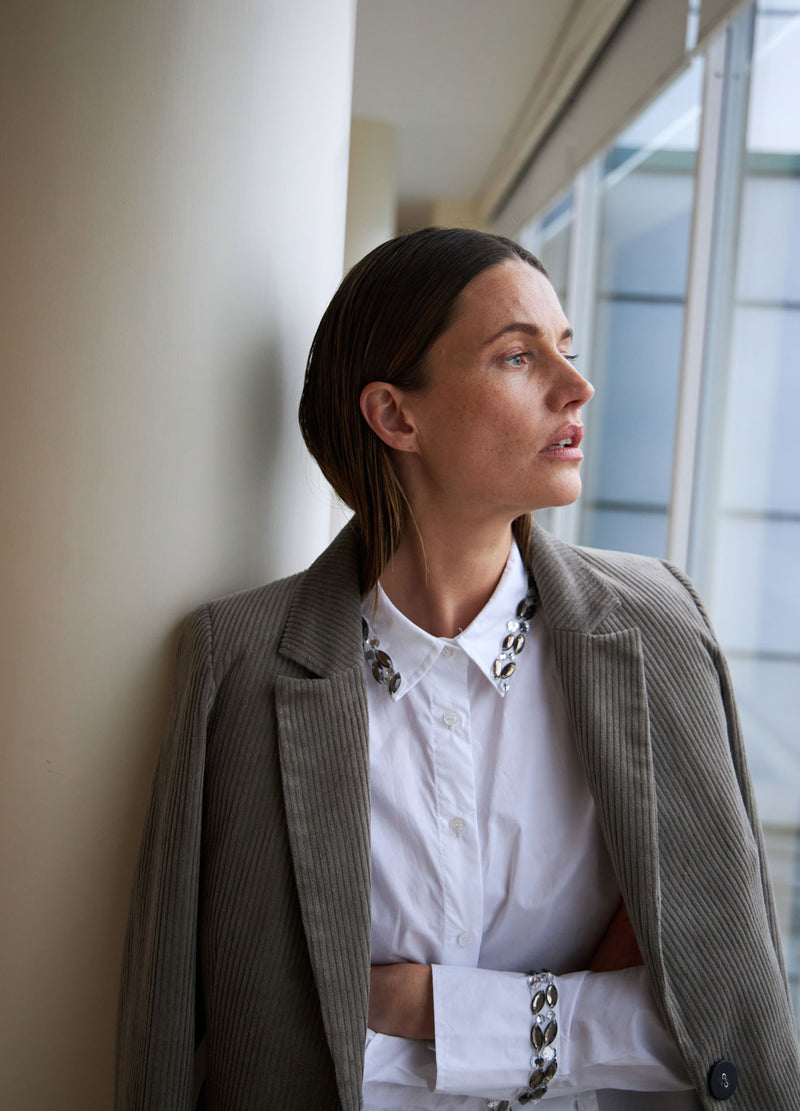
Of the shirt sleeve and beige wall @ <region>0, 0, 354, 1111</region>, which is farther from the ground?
beige wall @ <region>0, 0, 354, 1111</region>

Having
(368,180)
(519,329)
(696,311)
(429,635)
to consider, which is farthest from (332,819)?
(368,180)

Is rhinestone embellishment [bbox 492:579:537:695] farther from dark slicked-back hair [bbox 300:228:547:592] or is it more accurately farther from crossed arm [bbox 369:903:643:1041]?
crossed arm [bbox 369:903:643:1041]

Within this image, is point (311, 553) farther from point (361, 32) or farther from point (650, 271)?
point (361, 32)

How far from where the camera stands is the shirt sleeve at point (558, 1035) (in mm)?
1128

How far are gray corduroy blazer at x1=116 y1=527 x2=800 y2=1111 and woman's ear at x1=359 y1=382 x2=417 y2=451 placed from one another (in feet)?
0.89

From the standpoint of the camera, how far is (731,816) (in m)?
1.19

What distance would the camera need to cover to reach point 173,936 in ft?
3.66

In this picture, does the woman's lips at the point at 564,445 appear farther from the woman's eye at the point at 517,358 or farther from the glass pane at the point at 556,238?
the glass pane at the point at 556,238

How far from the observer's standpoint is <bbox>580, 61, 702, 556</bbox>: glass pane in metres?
3.49

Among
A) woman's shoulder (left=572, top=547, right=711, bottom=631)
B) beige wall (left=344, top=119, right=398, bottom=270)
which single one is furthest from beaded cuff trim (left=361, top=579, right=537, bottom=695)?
beige wall (left=344, top=119, right=398, bottom=270)

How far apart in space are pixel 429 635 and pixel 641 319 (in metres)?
3.24

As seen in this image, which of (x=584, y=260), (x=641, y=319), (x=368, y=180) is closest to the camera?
(x=641, y=319)

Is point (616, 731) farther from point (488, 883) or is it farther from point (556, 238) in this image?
point (556, 238)

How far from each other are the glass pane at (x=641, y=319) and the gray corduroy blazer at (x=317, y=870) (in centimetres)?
240
